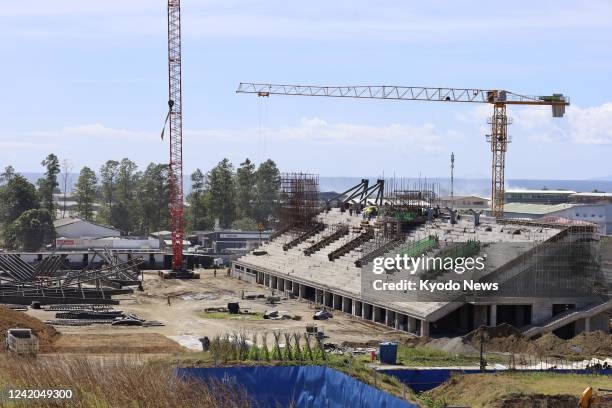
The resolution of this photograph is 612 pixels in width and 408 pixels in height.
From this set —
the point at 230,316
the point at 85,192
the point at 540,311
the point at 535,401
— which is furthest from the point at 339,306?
the point at 85,192

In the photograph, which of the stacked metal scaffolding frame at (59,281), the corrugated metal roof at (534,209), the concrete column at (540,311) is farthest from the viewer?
the corrugated metal roof at (534,209)

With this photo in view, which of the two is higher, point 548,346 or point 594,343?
point 594,343

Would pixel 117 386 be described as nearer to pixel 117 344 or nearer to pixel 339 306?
pixel 117 344

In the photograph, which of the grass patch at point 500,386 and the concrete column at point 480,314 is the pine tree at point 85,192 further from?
the grass patch at point 500,386

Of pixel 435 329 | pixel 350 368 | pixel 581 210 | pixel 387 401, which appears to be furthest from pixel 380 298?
pixel 581 210

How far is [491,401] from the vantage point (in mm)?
38844

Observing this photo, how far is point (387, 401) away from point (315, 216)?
249 ft

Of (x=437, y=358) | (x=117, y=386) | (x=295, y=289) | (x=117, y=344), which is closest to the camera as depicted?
(x=117, y=386)

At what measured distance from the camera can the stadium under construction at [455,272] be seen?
218 feet

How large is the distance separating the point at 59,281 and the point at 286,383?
49022 millimetres

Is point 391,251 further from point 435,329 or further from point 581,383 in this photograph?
point 581,383

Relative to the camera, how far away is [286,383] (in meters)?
44.0

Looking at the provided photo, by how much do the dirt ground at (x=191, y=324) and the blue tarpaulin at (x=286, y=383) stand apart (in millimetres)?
14951

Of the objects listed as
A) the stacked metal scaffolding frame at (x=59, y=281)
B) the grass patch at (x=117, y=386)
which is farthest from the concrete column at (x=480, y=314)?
the stacked metal scaffolding frame at (x=59, y=281)
